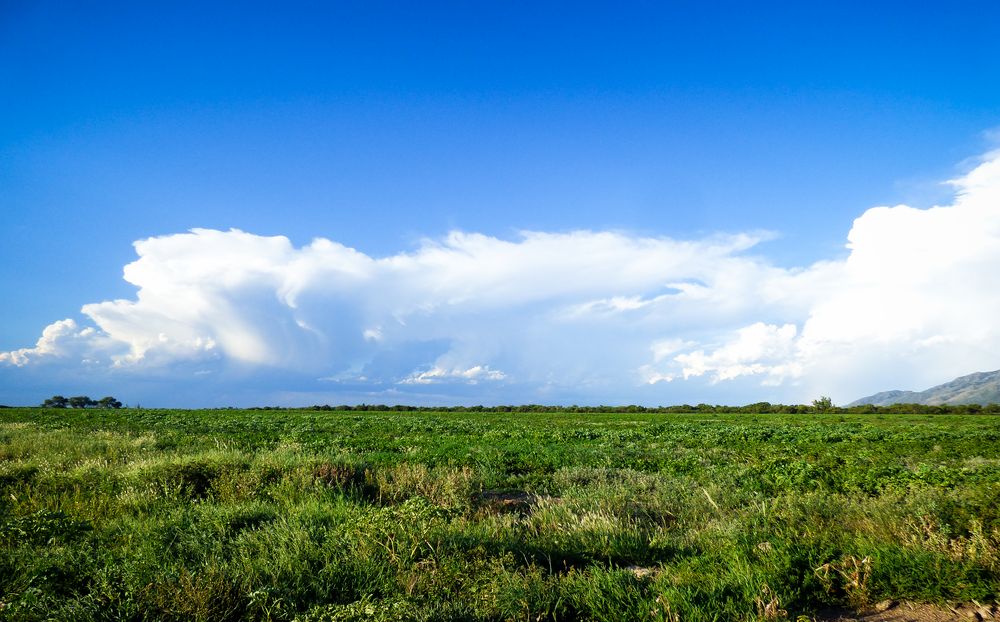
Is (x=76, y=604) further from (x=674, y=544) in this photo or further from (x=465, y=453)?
(x=465, y=453)

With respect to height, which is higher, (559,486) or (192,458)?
(192,458)

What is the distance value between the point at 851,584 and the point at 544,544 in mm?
3634

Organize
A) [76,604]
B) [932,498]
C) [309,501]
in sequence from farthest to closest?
[309,501] < [932,498] < [76,604]

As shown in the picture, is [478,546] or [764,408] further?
[764,408]

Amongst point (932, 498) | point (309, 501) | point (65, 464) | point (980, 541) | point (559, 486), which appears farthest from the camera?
point (65, 464)

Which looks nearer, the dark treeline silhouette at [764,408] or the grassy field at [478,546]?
the grassy field at [478,546]

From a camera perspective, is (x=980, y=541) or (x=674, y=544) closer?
(x=980, y=541)

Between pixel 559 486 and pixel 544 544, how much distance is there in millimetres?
5623

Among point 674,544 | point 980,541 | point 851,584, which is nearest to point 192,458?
point 674,544

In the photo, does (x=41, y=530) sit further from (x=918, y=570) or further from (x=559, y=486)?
(x=918, y=570)

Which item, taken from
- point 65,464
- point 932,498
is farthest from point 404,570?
point 65,464

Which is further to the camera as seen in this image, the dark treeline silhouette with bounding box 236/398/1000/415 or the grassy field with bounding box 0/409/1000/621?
the dark treeline silhouette with bounding box 236/398/1000/415

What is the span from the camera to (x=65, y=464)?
14.1m

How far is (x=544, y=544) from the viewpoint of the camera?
704cm
